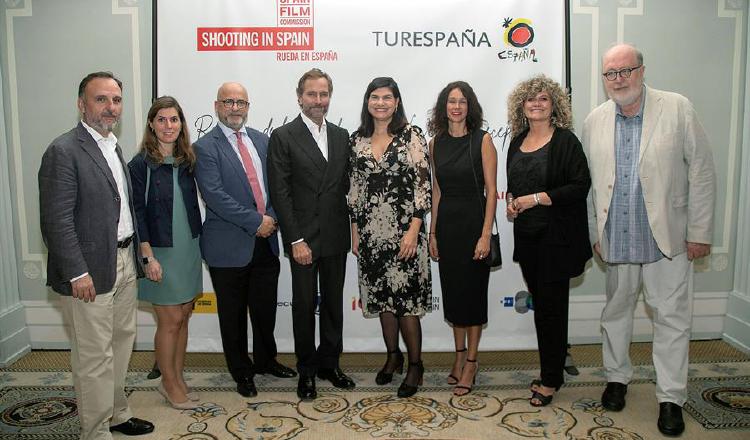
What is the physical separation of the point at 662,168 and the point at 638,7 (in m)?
1.69

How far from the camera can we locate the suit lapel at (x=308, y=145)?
314 cm

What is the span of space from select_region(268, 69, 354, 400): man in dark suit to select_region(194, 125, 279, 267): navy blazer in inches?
6.8

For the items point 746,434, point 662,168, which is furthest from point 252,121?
point 746,434

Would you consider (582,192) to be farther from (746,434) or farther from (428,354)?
(428,354)

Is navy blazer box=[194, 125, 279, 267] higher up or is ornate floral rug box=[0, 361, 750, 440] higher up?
navy blazer box=[194, 125, 279, 267]

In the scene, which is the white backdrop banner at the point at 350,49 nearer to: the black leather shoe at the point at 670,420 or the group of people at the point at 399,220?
the group of people at the point at 399,220

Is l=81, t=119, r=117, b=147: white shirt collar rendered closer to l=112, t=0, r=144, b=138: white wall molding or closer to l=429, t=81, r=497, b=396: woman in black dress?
l=112, t=0, r=144, b=138: white wall molding

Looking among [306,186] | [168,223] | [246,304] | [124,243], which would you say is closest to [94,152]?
[124,243]

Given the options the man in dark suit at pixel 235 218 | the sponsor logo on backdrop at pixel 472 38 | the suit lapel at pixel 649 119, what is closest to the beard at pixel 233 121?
the man in dark suit at pixel 235 218

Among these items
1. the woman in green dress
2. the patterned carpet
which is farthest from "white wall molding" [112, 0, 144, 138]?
the patterned carpet

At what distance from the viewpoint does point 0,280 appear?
13.0 feet

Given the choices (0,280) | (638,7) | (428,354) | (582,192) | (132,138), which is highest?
(638,7)

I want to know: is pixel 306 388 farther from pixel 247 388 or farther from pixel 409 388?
pixel 409 388

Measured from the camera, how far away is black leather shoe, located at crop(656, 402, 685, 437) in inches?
111
